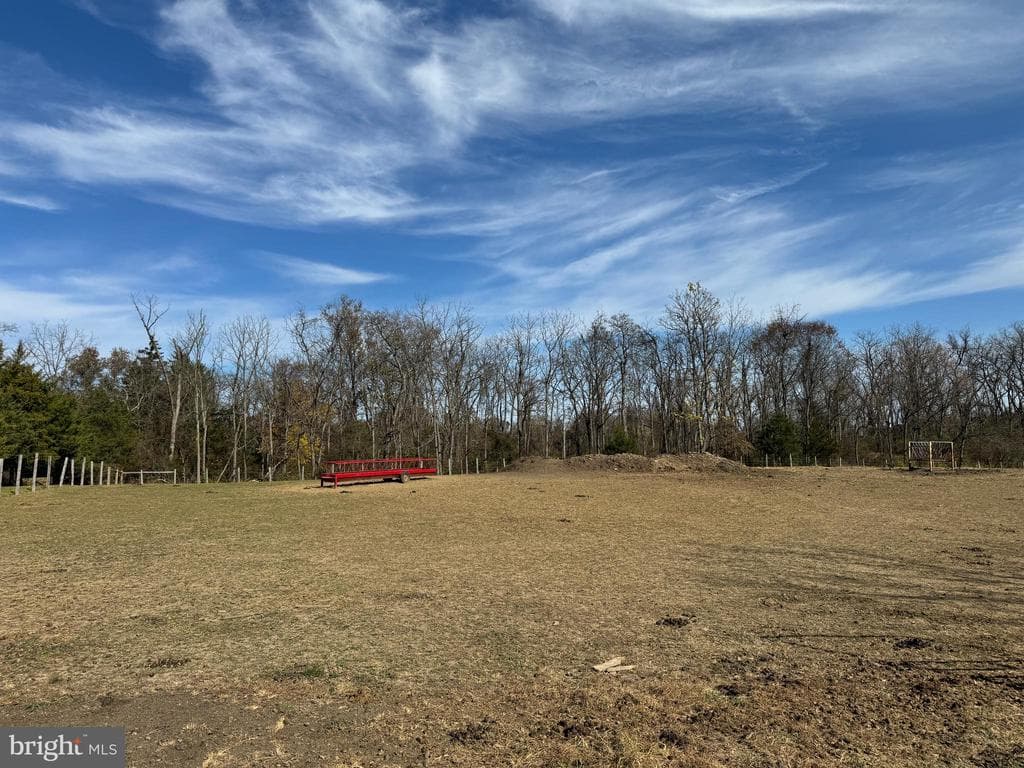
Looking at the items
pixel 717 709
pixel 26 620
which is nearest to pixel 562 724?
pixel 717 709

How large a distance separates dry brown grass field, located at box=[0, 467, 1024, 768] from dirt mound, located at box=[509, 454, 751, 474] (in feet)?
67.9

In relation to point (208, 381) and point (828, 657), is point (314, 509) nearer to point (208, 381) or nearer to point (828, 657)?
point (828, 657)

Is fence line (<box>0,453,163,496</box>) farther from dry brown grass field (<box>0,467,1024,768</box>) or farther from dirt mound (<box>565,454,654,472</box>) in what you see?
dirt mound (<box>565,454,654,472</box>)

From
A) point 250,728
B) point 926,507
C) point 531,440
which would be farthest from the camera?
Result: point 531,440

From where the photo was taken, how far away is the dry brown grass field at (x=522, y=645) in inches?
150

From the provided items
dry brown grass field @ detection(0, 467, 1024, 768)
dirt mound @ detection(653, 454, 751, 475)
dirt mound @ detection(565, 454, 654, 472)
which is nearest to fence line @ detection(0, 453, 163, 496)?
dry brown grass field @ detection(0, 467, 1024, 768)

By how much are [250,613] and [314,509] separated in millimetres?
12099

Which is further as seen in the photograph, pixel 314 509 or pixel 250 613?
pixel 314 509

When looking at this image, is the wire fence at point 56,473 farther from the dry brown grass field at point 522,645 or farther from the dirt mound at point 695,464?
the dirt mound at point 695,464

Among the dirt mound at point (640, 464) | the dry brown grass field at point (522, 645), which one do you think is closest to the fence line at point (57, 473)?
the dry brown grass field at point (522, 645)

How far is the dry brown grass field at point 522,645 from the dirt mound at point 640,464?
67.9 ft

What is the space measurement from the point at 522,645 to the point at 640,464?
99.4 feet

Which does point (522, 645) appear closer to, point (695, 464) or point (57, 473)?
point (695, 464)

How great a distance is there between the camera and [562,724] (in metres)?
4.03
